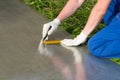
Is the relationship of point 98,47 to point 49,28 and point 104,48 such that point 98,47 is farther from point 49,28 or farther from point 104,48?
point 49,28

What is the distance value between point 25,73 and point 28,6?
4.37 ft

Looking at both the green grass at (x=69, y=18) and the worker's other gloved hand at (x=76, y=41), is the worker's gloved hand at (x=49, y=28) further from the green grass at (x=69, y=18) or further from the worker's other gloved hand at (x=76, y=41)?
the green grass at (x=69, y=18)

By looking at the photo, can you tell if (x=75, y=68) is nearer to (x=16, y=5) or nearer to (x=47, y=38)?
(x=47, y=38)

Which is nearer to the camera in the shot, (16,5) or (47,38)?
(47,38)

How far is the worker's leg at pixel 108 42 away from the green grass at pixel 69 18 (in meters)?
0.41

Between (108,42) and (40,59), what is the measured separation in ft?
1.94

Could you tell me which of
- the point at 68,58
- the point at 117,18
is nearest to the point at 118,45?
the point at 117,18

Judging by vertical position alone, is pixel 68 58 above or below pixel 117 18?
below

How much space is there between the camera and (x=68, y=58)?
2.91m

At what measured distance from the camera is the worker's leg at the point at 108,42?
2.84 m

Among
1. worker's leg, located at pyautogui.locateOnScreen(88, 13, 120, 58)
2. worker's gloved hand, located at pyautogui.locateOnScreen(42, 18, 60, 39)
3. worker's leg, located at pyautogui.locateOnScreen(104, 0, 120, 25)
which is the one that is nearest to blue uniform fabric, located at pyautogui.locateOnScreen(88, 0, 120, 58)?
worker's leg, located at pyautogui.locateOnScreen(88, 13, 120, 58)

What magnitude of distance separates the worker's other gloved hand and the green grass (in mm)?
219

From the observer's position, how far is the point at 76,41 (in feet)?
9.92

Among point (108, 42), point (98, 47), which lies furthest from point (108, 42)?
point (98, 47)
